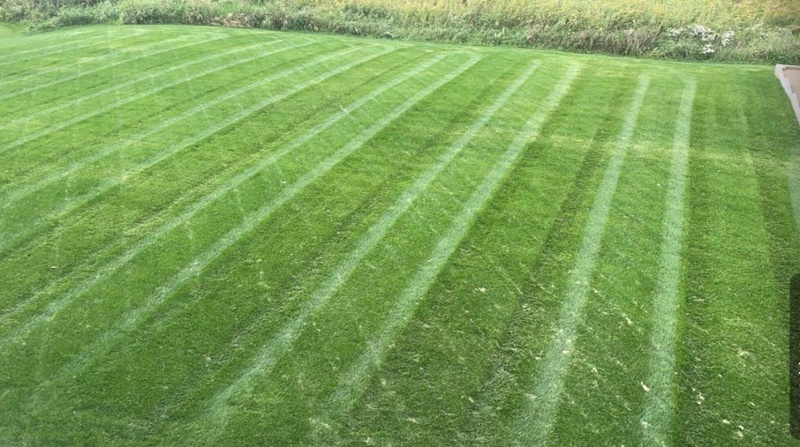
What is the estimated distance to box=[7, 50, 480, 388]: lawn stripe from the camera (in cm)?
486

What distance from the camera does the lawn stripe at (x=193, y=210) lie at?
5.43 m

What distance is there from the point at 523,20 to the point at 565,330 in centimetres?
1313

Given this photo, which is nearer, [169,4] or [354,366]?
[354,366]

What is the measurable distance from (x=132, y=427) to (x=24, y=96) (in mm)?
8959

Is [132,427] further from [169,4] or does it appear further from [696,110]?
[169,4]

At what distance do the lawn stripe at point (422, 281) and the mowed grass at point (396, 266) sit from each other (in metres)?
0.03

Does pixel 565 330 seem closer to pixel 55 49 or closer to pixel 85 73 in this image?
pixel 85 73

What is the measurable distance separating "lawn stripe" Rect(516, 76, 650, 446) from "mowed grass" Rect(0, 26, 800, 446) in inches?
0.9

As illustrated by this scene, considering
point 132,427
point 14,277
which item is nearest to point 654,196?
point 132,427

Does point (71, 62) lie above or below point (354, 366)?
above

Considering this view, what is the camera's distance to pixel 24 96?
34.1 ft

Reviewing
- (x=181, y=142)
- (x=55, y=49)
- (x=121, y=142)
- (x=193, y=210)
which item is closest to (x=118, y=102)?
(x=121, y=142)

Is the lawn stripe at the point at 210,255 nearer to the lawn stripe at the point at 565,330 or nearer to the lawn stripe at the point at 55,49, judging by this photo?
the lawn stripe at the point at 565,330

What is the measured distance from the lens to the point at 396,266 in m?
5.94
